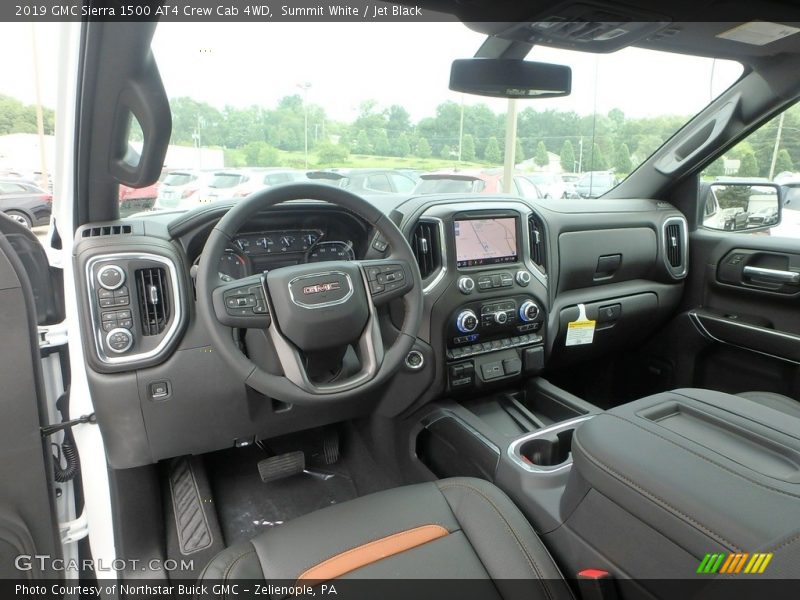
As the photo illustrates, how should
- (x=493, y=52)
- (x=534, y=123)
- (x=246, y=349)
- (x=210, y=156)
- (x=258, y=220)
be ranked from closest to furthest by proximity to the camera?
(x=493, y=52) < (x=246, y=349) < (x=258, y=220) < (x=210, y=156) < (x=534, y=123)

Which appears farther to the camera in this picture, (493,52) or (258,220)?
(258,220)

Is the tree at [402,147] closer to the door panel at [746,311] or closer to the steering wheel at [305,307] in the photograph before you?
the steering wheel at [305,307]

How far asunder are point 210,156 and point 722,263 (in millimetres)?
2476

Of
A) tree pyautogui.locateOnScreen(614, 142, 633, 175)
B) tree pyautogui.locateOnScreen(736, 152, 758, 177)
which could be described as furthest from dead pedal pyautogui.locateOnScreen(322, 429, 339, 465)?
tree pyautogui.locateOnScreen(736, 152, 758, 177)

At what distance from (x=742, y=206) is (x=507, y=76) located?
78.9 inches

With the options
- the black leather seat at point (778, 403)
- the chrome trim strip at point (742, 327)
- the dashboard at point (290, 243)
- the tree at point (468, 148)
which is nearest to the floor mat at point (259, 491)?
the dashboard at point (290, 243)

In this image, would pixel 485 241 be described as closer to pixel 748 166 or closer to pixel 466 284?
pixel 466 284

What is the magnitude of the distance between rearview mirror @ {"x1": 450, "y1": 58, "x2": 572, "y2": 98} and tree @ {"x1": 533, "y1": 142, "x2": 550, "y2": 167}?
1118 millimetres

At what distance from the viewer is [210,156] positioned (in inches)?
75.2

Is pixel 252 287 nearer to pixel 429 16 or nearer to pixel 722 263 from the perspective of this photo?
pixel 429 16

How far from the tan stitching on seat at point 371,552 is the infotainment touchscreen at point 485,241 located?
1.07 m

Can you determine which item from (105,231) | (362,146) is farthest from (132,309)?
(362,146)

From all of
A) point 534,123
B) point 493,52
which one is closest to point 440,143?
point 534,123

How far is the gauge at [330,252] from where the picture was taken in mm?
1884
